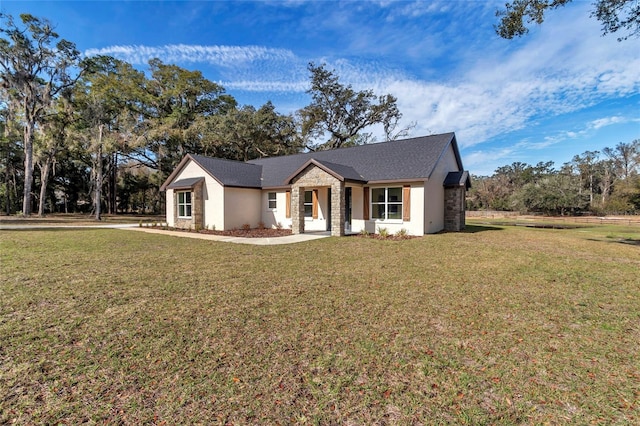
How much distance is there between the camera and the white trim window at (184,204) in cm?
1755

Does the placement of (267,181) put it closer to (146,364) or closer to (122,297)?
(122,297)

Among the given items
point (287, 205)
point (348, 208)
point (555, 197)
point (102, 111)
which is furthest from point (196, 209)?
point (555, 197)

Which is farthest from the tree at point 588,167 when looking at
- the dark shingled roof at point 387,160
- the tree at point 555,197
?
the dark shingled roof at point 387,160

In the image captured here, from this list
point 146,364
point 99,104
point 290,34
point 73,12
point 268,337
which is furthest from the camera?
point 99,104

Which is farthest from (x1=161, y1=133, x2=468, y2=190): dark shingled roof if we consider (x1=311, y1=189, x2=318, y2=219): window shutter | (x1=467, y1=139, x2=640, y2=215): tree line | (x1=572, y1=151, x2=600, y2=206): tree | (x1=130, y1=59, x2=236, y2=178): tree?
(x1=572, y1=151, x2=600, y2=206): tree

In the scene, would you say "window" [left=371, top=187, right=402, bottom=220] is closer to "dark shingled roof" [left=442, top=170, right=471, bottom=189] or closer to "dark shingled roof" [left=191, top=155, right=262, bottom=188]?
"dark shingled roof" [left=442, top=170, right=471, bottom=189]

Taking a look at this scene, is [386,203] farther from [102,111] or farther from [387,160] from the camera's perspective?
[102,111]

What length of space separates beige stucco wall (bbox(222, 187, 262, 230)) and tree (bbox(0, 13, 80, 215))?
19.8m

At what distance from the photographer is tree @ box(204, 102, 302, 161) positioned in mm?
28094

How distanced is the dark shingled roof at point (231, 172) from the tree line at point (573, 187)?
135ft

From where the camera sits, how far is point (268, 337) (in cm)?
374

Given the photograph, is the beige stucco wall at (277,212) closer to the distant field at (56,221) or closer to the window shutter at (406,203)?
the window shutter at (406,203)

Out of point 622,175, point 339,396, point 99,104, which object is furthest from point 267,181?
point 622,175

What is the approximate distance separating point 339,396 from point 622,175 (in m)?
77.8
